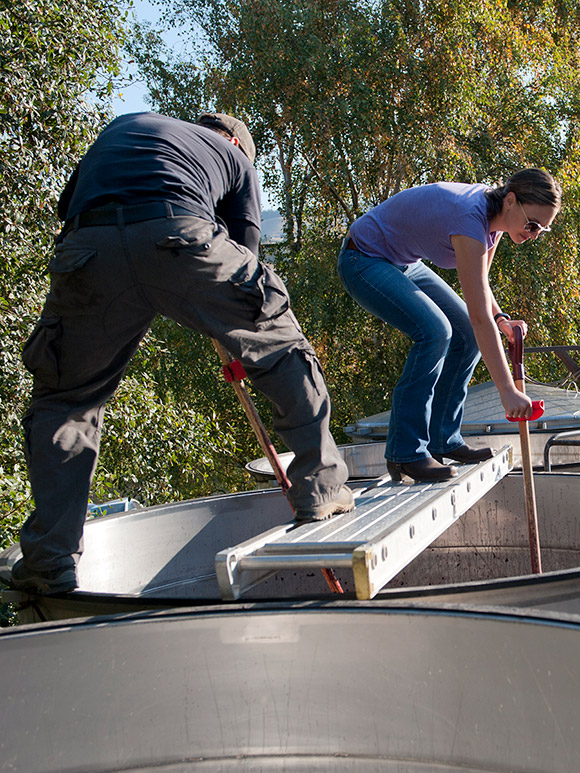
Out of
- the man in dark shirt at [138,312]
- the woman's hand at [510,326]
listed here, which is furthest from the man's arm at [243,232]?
the woman's hand at [510,326]

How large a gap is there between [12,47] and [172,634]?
5.60m

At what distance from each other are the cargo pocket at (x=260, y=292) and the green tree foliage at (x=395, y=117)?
38.4 feet

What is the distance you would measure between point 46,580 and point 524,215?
7.28 ft

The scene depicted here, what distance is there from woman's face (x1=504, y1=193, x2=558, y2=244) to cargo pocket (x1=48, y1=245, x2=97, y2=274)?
1696 millimetres

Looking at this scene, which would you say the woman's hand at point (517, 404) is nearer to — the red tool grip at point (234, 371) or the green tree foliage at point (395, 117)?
the red tool grip at point (234, 371)

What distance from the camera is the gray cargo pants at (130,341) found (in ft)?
7.61

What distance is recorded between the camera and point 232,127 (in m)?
2.89

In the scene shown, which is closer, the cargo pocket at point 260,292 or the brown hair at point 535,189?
the cargo pocket at point 260,292

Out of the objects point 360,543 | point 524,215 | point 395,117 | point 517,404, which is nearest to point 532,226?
point 524,215

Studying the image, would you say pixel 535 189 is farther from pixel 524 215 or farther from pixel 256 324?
pixel 256 324

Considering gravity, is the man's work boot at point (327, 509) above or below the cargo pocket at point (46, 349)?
below

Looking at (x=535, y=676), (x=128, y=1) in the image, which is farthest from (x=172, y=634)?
(x=128, y=1)

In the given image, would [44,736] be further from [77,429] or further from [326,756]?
[77,429]

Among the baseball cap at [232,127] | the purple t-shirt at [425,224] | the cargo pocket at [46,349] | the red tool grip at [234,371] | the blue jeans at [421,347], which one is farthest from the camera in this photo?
the blue jeans at [421,347]
